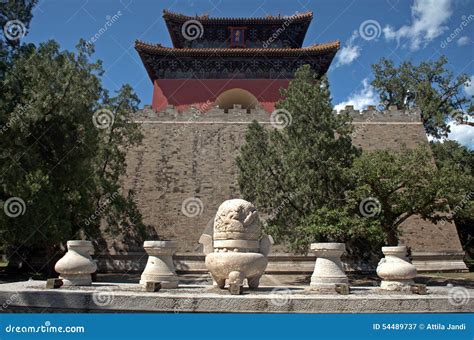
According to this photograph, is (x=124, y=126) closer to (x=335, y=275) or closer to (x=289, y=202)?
(x=289, y=202)

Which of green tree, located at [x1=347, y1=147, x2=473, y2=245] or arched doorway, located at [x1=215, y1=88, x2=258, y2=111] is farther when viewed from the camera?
arched doorway, located at [x1=215, y1=88, x2=258, y2=111]

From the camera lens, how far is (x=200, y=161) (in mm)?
19156

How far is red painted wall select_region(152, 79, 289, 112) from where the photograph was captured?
71.4ft

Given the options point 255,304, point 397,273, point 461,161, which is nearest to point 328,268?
point 397,273

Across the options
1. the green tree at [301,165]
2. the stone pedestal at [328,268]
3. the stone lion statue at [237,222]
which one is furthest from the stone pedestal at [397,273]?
the green tree at [301,165]

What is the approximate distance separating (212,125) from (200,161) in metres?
2.30

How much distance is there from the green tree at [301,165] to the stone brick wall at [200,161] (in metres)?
3.72

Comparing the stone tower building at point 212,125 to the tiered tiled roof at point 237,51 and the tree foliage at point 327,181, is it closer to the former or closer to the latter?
the tiered tiled roof at point 237,51

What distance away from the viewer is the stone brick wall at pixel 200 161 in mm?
16594

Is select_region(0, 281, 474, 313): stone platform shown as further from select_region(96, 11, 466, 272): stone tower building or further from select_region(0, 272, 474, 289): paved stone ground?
select_region(96, 11, 466, 272): stone tower building

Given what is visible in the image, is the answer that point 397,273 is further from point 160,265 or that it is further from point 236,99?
point 236,99

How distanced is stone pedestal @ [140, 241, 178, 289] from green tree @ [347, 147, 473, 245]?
572cm

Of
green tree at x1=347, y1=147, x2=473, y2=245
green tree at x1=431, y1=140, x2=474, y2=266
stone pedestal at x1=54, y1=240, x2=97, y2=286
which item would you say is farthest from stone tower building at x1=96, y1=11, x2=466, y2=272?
stone pedestal at x1=54, y1=240, x2=97, y2=286

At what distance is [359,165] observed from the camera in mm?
11500
